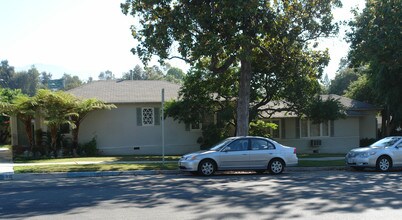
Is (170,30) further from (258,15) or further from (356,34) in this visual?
(356,34)

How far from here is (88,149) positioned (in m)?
25.9

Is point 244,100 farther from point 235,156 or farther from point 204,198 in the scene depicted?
point 204,198

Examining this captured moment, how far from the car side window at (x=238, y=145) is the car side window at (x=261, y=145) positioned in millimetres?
276

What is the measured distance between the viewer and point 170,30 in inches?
778

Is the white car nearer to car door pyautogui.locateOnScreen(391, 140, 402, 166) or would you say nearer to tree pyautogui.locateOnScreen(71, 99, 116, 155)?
car door pyautogui.locateOnScreen(391, 140, 402, 166)

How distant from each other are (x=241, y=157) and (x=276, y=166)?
1.46 meters

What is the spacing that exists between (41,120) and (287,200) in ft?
65.8

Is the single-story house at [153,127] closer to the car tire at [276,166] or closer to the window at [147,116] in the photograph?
the window at [147,116]

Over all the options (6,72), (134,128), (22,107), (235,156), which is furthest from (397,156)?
(6,72)

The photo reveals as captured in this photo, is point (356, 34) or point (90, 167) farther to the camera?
point (356, 34)

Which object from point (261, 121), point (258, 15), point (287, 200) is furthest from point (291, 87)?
point (287, 200)

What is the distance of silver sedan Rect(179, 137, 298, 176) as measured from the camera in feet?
52.5

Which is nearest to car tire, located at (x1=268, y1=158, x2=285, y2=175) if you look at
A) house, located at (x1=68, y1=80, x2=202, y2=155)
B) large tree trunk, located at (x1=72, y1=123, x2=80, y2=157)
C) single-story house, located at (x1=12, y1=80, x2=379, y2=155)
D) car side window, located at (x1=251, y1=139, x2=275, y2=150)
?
car side window, located at (x1=251, y1=139, x2=275, y2=150)

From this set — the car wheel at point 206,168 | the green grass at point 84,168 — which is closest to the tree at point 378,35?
the car wheel at point 206,168
